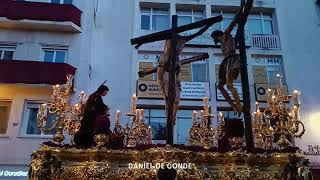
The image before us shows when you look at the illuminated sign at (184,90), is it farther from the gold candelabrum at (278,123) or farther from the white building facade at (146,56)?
the gold candelabrum at (278,123)

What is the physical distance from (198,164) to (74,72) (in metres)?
10.1

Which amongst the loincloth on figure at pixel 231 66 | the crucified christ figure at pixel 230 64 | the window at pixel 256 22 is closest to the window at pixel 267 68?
the window at pixel 256 22

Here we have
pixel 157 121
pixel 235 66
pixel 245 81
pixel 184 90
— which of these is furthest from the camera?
pixel 184 90

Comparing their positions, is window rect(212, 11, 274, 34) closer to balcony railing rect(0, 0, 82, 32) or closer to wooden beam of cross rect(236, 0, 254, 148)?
balcony railing rect(0, 0, 82, 32)

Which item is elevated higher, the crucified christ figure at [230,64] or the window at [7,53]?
the window at [7,53]

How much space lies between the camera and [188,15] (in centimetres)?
1902

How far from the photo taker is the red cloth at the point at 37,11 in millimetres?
15523

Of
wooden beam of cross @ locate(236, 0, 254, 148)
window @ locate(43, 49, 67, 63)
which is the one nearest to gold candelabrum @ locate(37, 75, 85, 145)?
wooden beam of cross @ locate(236, 0, 254, 148)

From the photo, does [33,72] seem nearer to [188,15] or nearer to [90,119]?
[188,15]

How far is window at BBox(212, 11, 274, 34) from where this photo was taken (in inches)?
740

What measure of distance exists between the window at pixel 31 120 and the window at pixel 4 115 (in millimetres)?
698

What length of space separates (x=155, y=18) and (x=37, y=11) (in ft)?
19.3

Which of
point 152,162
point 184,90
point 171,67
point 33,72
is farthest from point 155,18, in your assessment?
point 152,162

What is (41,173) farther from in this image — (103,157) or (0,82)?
(0,82)
